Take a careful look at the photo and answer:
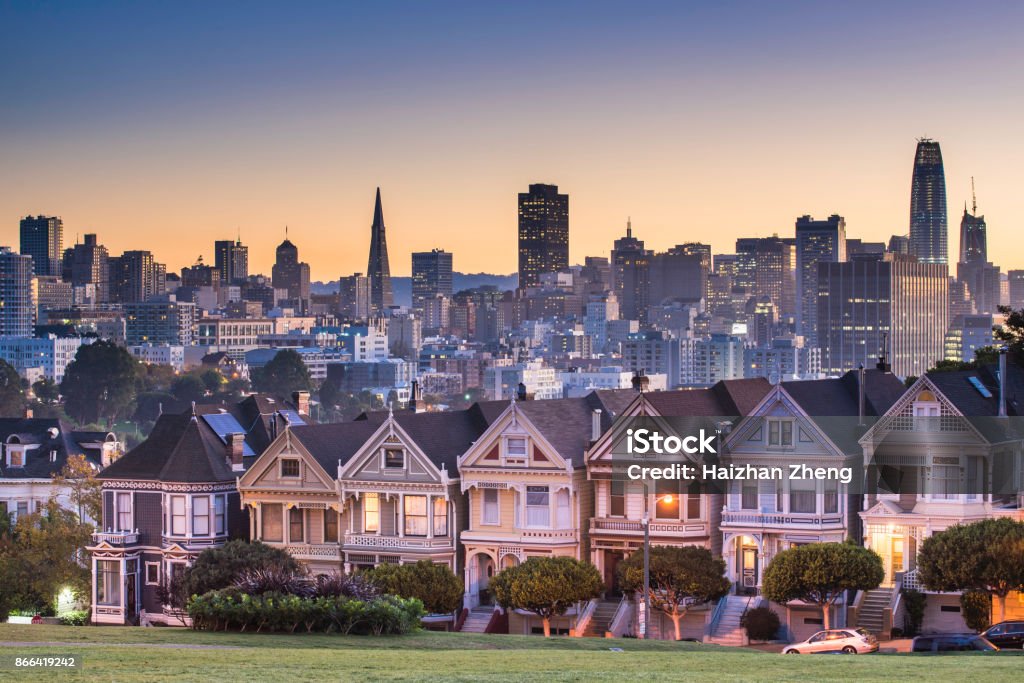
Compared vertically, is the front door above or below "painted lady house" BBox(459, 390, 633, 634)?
below

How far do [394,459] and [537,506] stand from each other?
4.59 metres

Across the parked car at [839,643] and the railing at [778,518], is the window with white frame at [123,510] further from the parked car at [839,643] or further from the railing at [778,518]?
the parked car at [839,643]

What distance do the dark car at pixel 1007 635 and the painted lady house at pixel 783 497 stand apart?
7.01 metres

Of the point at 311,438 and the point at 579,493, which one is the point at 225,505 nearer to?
the point at 311,438

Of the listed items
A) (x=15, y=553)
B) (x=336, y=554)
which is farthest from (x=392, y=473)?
(x=15, y=553)

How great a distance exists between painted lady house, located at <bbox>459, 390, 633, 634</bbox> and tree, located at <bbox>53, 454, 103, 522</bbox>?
1553 centimetres

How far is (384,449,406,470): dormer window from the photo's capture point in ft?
187

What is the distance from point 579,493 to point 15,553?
2227 centimetres

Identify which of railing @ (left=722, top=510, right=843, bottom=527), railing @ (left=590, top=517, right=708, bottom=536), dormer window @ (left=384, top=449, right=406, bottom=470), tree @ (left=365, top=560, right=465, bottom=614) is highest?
dormer window @ (left=384, top=449, right=406, bottom=470)

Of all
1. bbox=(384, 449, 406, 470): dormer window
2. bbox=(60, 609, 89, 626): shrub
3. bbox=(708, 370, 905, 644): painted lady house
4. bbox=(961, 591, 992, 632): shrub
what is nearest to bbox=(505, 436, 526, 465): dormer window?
bbox=(384, 449, 406, 470): dormer window

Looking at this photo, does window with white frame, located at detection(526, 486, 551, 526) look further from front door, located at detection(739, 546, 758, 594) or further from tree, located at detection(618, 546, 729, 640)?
front door, located at detection(739, 546, 758, 594)

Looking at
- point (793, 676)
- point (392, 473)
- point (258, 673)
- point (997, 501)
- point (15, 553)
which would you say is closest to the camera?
point (258, 673)

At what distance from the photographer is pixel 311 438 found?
59.0m

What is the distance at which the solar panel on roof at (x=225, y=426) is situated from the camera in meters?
62.5
